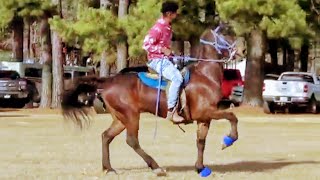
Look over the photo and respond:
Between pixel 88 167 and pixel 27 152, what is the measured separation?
10.9 feet

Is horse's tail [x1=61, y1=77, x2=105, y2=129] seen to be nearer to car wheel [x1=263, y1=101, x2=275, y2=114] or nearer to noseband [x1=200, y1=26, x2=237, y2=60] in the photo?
noseband [x1=200, y1=26, x2=237, y2=60]

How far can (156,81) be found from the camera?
1290cm

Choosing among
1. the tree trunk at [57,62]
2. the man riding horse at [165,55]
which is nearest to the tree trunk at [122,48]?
the tree trunk at [57,62]

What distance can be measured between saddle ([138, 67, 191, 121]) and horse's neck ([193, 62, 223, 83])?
0.66ft

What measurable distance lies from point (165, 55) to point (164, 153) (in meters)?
4.63

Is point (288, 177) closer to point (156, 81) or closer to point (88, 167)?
point (156, 81)

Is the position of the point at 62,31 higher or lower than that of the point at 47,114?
higher

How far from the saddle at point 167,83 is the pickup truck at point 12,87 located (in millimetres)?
29937

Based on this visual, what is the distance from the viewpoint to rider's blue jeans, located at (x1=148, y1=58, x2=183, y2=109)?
12.7 metres

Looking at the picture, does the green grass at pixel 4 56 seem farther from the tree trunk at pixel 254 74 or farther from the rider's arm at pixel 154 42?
the rider's arm at pixel 154 42

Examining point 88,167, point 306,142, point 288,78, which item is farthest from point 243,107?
point 88,167

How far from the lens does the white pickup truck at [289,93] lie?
121 ft

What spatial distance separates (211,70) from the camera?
1308 centimetres

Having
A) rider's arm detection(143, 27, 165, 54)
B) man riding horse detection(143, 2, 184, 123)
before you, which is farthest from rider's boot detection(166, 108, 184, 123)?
rider's arm detection(143, 27, 165, 54)
